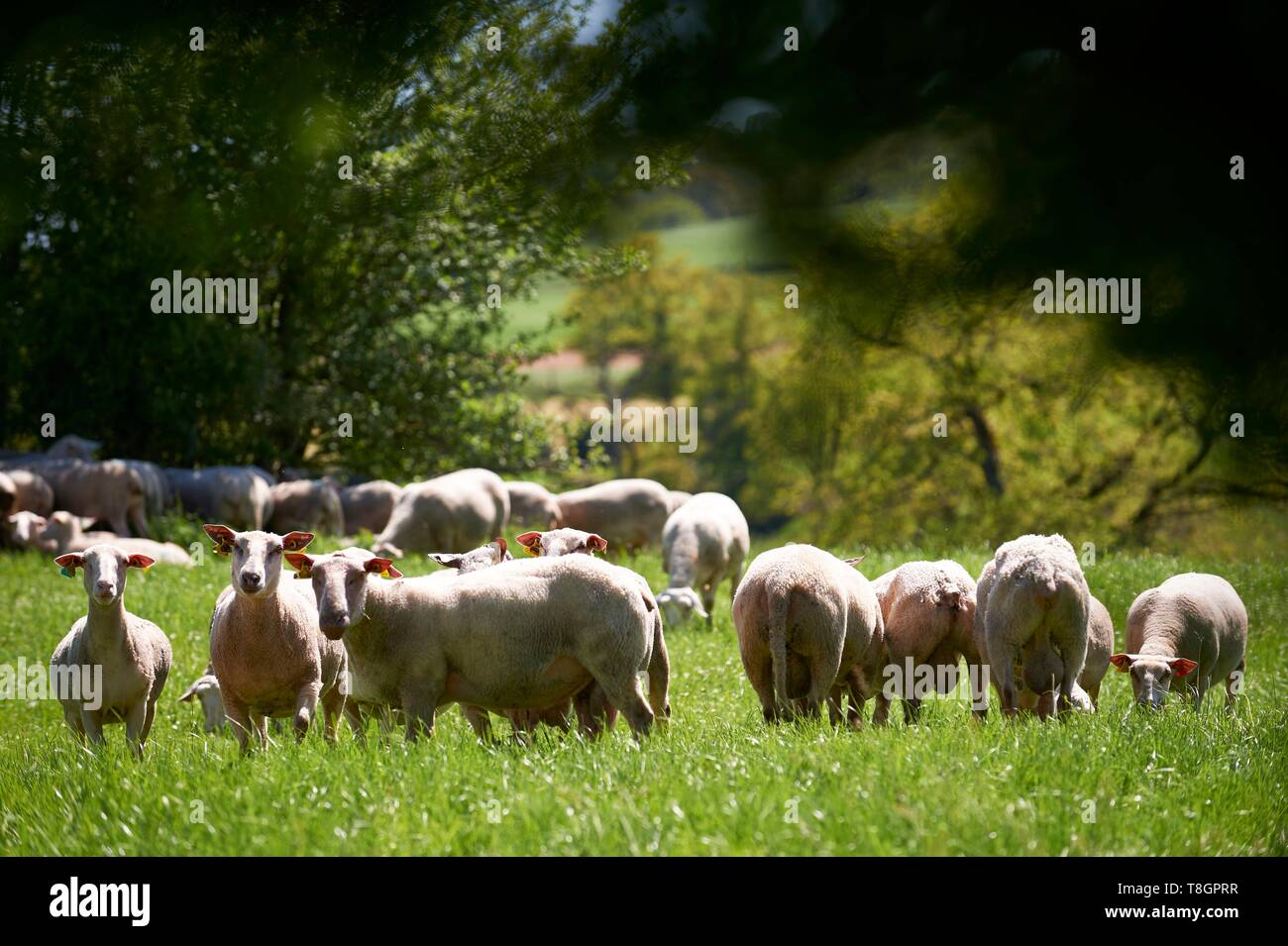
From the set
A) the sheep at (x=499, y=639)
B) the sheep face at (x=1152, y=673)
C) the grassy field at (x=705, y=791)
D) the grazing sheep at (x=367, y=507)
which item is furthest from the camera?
the grazing sheep at (x=367, y=507)

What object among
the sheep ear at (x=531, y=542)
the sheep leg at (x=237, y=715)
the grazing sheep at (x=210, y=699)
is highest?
the sheep ear at (x=531, y=542)

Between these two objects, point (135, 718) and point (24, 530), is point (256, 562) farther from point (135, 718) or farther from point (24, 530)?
point (24, 530)

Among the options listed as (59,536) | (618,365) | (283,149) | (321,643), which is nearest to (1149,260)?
(283,149)

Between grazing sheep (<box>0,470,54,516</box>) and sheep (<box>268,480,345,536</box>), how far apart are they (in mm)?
3025

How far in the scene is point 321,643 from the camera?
7570 millimetres

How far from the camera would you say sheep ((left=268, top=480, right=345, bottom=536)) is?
19.4m

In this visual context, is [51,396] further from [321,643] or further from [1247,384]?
[1247,384]

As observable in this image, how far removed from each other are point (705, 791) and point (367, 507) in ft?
53.1

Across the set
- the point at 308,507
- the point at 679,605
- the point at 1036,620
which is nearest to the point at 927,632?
the point at 1036,620

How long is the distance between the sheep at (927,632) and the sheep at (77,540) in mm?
10160

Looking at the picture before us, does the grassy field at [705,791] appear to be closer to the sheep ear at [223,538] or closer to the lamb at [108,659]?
the lamb at [108,659]

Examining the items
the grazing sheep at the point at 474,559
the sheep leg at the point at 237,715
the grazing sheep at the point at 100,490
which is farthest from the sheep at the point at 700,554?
the grazing sheep at the point at 100,490

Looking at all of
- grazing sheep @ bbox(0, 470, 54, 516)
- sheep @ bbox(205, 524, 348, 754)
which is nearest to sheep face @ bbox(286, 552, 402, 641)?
sheep @ bbox(205, 524, 348, 754)

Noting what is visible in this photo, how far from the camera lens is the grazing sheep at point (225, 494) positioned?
18938 millimetres
